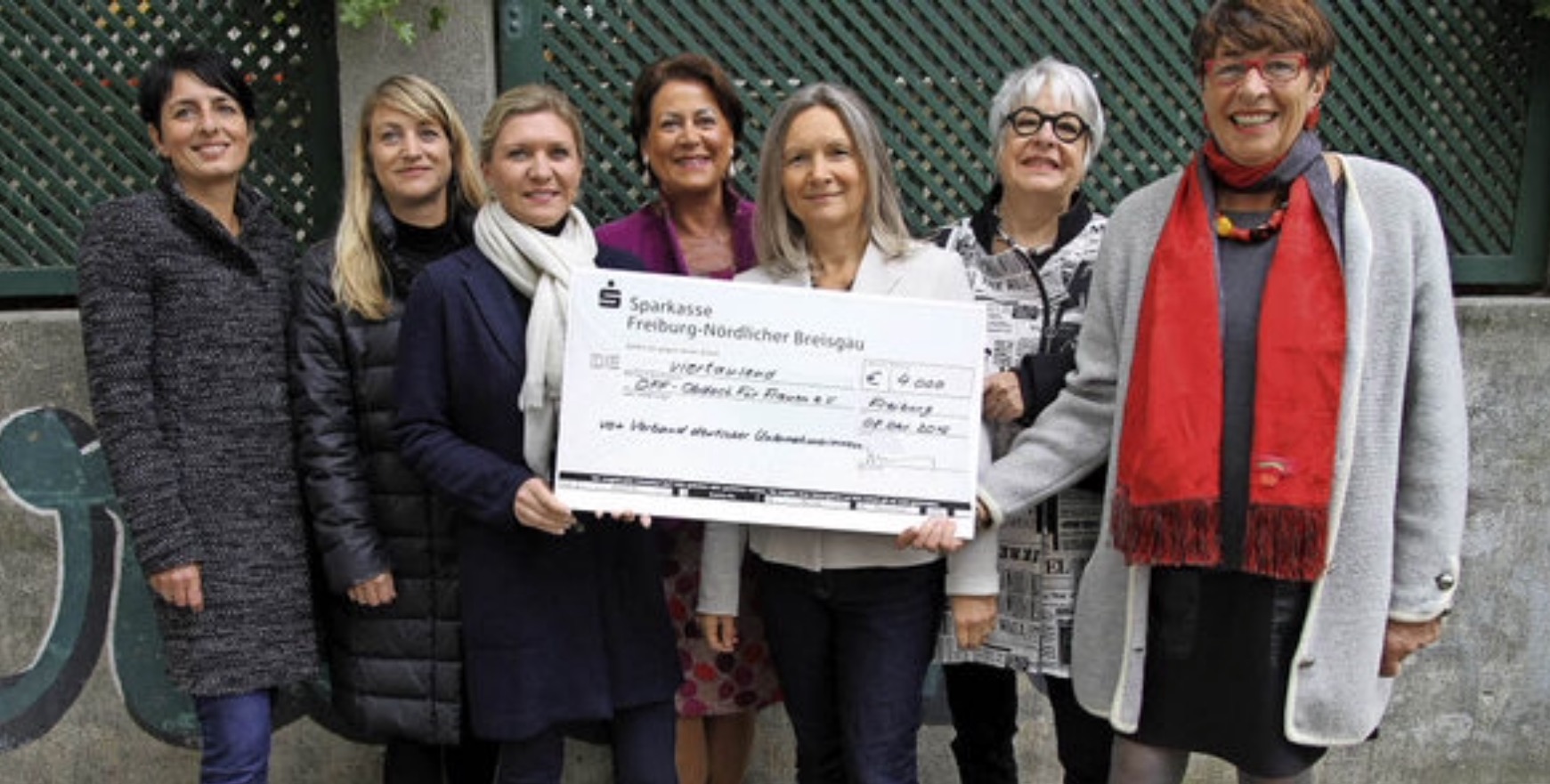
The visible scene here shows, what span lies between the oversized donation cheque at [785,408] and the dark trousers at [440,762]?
995 millimetres

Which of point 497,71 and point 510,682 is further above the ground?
point 497,71

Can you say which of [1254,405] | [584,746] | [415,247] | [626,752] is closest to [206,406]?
[415,247]

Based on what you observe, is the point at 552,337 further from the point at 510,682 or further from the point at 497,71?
the point at 497,71

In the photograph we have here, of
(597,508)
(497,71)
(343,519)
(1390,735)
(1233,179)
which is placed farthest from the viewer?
(1390,735)

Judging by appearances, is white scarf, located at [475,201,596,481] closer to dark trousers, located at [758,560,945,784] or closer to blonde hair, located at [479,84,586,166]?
blonde hair, located at [479,84,586,166]

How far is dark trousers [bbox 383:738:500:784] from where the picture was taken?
3117 mm

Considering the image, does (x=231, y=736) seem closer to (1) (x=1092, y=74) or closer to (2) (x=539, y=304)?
(2) (x=539, y=304)

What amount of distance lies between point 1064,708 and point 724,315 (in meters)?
A: 1.31

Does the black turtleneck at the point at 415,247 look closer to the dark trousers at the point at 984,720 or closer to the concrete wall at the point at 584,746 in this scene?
the concrete wall at the point at 584,746

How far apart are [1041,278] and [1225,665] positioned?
0.97 m

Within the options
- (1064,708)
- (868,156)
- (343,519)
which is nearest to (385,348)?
(343,519)

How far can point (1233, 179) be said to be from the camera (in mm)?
2420

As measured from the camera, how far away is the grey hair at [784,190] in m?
2.76

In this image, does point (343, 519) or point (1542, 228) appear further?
point (1542, 228)
